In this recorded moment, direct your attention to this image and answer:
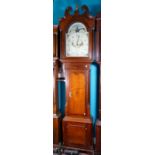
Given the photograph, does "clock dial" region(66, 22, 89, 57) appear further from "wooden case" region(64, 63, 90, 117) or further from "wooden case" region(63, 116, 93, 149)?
"wooden case" region(63, 116, 93, 149)

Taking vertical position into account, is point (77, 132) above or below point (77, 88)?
below

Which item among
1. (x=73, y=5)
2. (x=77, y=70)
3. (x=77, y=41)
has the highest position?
(x=73, y=5)

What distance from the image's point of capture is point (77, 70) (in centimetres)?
246

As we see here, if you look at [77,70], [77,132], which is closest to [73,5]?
[77,70]

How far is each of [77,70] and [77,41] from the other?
1.25 ft

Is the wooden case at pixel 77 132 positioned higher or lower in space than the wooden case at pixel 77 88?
lower

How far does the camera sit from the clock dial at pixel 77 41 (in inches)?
95.0

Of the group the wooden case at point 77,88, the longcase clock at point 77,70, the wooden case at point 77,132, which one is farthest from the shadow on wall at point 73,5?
the wooden case at point 77,132

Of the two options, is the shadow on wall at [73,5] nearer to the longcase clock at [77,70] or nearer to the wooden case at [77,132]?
the longcase clock at [77,70]

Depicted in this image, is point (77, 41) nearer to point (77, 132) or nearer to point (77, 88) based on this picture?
point (77, 88)

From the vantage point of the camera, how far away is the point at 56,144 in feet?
8.55
